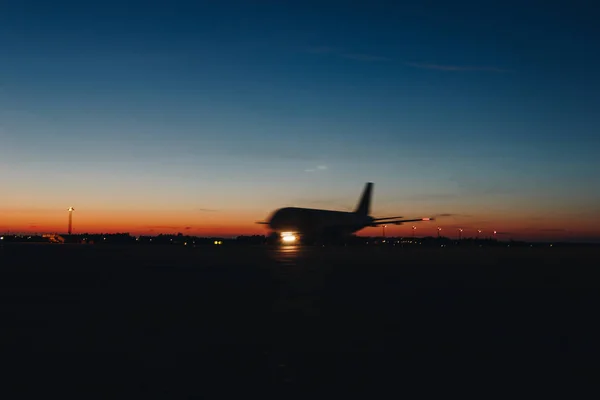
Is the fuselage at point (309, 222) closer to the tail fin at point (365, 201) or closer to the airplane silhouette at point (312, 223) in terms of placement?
the airplane silhouette at point (312, 223)

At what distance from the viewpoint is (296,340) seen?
844 cm

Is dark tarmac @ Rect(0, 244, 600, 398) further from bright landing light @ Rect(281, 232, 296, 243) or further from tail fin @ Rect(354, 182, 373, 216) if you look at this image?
tail fin @ Rect(354, 182, 373, 216)

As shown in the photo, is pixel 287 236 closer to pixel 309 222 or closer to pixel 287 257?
pixel 309 222

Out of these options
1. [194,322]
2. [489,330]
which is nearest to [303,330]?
[194,322]

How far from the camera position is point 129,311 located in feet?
37.0

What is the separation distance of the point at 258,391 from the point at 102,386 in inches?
65.0

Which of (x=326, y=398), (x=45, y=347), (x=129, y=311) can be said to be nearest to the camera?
(x=326, y=398)

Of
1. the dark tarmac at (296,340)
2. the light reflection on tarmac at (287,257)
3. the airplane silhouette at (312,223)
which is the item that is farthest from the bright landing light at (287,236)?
the dark tarmac at (296,340)

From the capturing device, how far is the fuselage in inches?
2564

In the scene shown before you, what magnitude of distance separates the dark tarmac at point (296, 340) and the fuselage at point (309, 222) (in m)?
49.1

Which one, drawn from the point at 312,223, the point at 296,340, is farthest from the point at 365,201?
the point at 296,340

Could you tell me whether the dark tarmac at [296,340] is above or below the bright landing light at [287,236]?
below

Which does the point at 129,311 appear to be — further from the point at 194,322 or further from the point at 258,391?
the point at 258,391

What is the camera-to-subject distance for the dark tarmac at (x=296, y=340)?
6172mm
